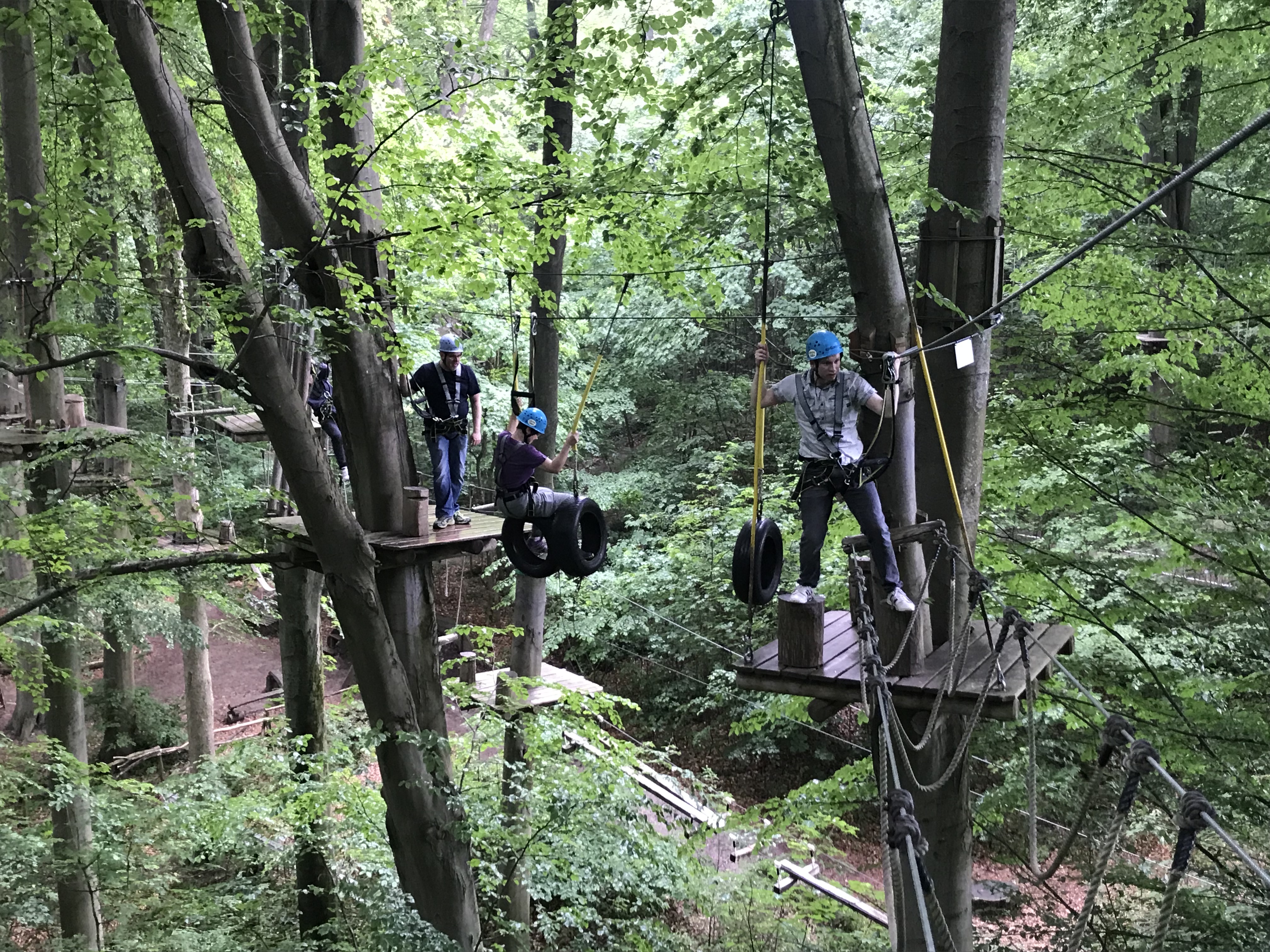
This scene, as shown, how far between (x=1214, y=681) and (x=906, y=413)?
240 cm

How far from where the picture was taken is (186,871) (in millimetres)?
8938

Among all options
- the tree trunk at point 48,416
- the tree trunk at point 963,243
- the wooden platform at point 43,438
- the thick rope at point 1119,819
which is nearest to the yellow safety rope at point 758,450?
the tree trunk at point 963,243

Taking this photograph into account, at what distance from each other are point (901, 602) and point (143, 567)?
3902 millimetres

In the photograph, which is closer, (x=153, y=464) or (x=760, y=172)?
(x=760, y=172)

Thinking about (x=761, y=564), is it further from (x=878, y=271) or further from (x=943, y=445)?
(x=878, y=271)

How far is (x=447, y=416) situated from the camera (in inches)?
222

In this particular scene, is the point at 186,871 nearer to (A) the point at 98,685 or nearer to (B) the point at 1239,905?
(A) the point at 98,685

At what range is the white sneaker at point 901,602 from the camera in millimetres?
3900

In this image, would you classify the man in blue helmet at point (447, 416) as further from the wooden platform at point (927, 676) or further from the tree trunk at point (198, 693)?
the tree trunk at point (198, 693)

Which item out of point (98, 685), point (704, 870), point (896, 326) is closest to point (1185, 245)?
point (896, 326)

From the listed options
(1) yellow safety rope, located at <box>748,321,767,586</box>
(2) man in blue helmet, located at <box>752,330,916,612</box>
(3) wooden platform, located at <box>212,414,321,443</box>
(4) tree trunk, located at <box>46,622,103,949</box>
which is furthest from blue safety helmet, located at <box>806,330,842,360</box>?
(3) wooden platform, located at <box>212,414,321,443</box>

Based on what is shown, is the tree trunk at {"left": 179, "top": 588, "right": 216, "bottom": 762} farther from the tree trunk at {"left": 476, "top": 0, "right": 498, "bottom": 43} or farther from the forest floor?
the tree trunk at {"left": 476, "top": 0, "right": 498, "bottom": 43}

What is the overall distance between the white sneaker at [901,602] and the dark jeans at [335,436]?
4.80m

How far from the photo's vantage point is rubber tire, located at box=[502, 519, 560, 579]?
5.12 metres
